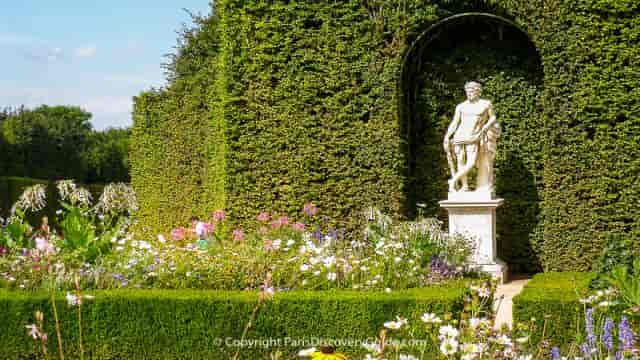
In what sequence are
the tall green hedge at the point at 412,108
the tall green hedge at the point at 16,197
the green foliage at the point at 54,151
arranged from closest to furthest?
the tall green hedge at the point at 412,108 → the tall green hedge at the point at 16,197 → the green foliage at the point at 54,151

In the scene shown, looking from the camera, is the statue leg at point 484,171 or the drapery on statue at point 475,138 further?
the statue leg at point 484,171

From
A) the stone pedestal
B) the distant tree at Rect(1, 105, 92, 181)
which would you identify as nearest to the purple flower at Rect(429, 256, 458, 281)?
the stone pedestal

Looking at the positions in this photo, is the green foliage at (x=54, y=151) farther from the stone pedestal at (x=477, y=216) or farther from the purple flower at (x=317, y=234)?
the stone pedestal at (x=477, y=216)

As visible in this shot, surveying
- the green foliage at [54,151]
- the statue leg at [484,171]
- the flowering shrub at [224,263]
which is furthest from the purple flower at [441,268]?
the green foliage at [54,151]

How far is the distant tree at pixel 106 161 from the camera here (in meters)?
40.8

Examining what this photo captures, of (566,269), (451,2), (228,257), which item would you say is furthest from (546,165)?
(228,257)

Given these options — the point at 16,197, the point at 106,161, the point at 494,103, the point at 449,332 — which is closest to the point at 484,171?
the point at 494,103

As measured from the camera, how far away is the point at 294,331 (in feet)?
18.1

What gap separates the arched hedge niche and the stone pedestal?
1125mm

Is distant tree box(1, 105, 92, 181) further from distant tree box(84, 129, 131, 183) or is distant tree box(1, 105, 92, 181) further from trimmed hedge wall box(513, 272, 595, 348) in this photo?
trimmed hedge wall box(513, 272, 595, 348)

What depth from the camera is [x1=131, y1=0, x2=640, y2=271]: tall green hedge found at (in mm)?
9602

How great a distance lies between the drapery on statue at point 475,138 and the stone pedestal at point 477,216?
132mm

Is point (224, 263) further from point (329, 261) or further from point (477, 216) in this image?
point (477, 216)

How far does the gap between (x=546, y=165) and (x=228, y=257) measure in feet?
16.8
